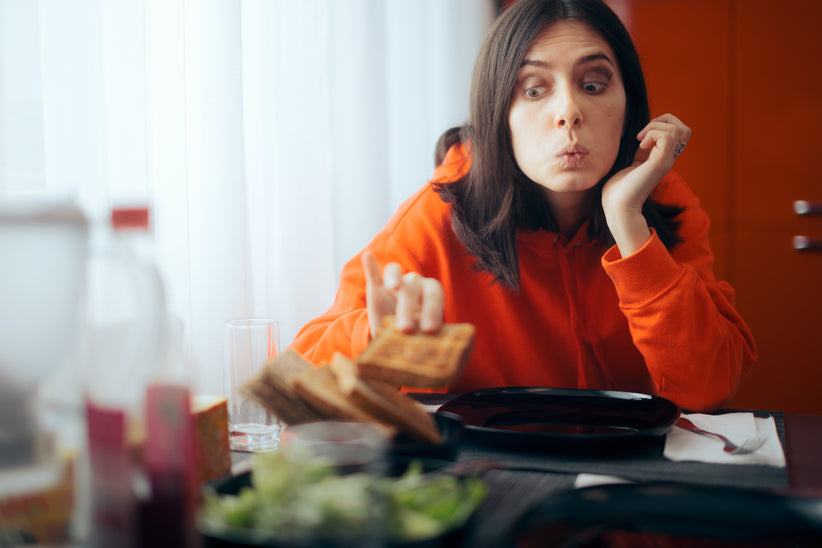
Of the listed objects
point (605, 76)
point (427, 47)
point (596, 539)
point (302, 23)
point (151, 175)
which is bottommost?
point (596, 539)

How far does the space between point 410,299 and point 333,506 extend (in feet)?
1.36

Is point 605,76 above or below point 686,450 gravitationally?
above

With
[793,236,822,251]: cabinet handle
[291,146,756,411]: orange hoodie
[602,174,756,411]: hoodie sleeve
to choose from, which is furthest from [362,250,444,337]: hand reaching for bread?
[793,236,822,251]: cabinet handle

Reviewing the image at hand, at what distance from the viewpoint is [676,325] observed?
4.04 ft

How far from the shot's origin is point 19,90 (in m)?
0.91

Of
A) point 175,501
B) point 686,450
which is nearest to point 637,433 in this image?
point 686,450

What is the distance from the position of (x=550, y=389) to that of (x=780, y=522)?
0.51 m

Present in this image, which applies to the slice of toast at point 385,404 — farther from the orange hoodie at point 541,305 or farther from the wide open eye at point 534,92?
the wide open eye at point 534,92

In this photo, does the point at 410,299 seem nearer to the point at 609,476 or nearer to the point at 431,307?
the point at 431,307

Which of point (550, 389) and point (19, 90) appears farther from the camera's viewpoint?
point (550, 389)

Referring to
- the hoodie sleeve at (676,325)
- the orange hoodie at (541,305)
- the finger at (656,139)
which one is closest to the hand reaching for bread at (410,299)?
the orange hoodie at (541,305)

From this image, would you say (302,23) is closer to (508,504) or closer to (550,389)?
(550,389)

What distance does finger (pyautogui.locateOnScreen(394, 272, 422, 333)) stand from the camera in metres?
0.84

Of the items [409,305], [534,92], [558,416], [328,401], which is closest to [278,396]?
[328,401]
